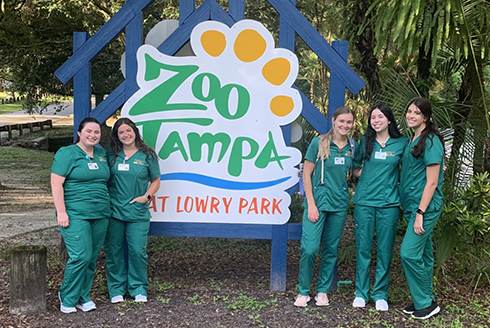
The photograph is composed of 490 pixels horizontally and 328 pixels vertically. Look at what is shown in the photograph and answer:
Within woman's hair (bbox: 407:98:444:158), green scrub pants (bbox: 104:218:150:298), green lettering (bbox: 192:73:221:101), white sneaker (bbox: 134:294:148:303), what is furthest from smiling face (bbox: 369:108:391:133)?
white sneaker (bbox: 134:294:148:303)

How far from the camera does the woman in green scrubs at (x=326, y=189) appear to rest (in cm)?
430

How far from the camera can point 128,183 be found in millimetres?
4387

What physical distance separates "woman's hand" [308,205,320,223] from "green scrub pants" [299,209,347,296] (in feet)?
0.15

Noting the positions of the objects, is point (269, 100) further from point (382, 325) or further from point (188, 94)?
point (382, 325)

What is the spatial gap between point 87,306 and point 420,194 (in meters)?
2.81

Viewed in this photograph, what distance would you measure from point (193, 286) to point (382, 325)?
1.84 meters

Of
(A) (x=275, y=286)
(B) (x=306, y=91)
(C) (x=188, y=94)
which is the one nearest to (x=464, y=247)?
(A) (x=275, y=286)

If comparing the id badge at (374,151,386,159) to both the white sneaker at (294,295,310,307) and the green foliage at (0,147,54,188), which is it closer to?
the white sneaker at (294,295,310,307)

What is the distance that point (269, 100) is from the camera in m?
→ 4.80

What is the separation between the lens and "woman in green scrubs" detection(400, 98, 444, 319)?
4051 mm

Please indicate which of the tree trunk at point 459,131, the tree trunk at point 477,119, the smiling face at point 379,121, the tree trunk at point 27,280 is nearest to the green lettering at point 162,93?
the tree trunk at point 27,280

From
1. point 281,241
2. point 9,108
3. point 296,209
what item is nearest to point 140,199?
point 281,241

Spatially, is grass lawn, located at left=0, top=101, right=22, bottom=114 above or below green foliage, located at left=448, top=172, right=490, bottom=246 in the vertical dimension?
below

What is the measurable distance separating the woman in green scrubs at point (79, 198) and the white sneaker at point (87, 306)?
0.10m
